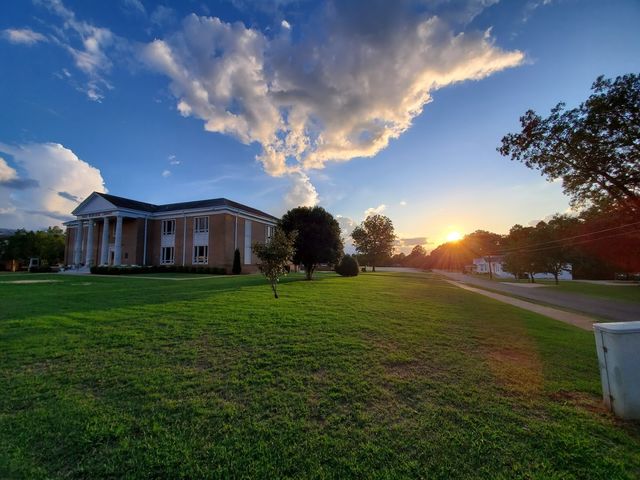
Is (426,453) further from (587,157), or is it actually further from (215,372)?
(587,157)

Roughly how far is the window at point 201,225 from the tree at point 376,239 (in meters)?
32.4

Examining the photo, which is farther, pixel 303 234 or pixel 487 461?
pixel 303 234

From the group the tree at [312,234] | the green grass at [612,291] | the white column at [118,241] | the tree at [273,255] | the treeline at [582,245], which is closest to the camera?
the tree at [273,255]

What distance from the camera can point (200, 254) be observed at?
3119 centimetres

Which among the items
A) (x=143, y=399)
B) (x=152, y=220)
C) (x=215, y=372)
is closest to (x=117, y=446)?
(x=143, y=399)

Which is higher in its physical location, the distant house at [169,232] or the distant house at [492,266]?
the distant house at [169,232]

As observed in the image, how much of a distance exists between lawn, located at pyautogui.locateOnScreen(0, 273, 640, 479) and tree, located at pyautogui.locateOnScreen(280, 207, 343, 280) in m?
15.5

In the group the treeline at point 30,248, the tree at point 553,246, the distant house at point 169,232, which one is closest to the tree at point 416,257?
the tree at point 553,246

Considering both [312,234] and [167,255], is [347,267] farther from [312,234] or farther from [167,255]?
[167,255]

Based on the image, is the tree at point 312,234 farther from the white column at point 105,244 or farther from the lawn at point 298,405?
the white column at point 105,244

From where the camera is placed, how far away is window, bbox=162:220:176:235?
33312mm

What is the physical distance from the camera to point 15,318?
744 centimetres

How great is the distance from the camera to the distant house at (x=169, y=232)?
30.6 m

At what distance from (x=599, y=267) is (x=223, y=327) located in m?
62.9
